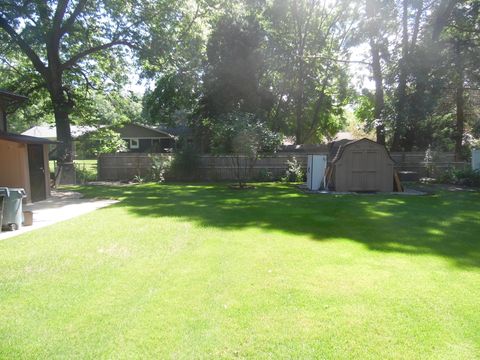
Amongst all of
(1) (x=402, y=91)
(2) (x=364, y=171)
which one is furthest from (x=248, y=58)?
(2) (x=364, y=171)

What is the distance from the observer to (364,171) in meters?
13.3

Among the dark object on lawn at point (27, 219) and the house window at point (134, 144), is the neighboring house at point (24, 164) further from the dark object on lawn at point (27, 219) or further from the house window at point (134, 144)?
the house window at point (134, 144)

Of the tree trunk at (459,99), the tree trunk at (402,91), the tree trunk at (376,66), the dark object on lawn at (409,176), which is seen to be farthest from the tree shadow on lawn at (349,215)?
the tree trunk at (376,66)

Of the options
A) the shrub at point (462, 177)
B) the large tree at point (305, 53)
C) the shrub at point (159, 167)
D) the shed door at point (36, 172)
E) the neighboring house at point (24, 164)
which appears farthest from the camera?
the large tree at point (305, 53)

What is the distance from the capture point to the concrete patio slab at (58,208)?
766 cm

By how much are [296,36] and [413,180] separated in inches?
560

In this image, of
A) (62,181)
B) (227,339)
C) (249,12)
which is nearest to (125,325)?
(227,339)

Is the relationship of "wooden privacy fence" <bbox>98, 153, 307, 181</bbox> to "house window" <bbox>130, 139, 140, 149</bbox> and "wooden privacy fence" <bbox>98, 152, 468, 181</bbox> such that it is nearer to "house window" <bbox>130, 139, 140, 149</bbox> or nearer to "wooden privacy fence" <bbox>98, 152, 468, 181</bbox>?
"wooden privacy fence" <bbox>98, 152, 468, 181</bbox>

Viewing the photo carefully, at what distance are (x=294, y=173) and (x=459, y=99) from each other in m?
11.6

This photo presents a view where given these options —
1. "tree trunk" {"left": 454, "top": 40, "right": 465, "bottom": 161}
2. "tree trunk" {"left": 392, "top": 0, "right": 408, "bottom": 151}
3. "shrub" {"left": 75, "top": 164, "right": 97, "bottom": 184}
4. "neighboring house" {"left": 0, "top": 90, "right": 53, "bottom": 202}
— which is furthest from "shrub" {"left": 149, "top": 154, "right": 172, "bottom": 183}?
"tree trunk" {"left": 454, "top": 40, "right": 465, "bottom": 161}

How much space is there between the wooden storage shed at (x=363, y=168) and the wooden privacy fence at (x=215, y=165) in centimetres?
553

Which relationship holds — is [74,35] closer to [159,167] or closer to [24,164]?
[159,167]

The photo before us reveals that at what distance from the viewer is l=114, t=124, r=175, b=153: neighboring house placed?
106 ft

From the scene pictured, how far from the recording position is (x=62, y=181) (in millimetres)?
17219
